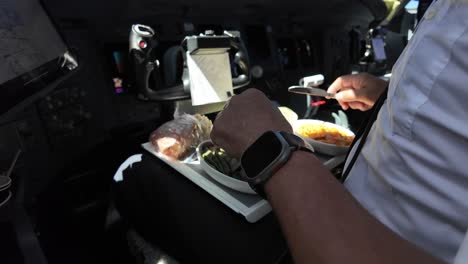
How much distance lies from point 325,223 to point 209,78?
0.64m

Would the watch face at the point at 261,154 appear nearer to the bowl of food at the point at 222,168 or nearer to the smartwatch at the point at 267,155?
the smartwatch at the point at 267,155

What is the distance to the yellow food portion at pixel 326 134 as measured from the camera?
0.80m

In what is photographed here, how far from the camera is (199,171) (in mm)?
680

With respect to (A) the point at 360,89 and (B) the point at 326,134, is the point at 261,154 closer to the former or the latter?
(B) the point at 326,134

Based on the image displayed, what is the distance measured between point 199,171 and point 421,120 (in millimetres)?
488

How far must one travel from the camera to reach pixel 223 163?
2.17ft

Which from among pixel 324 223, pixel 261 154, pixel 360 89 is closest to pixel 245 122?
pixel 261 154

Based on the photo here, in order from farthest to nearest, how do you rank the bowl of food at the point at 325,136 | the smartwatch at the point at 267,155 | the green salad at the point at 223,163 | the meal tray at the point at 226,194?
the bowl of food at the point at 325,136 → the green salad at the point at 223,163 → the meal tray at the point at 226,194 → the smartwatch at the point at 267,155

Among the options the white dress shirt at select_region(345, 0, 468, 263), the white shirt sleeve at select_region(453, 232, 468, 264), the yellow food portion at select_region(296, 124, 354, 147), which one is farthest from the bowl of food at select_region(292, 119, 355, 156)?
the white shirt sleeve at select_region(453, 232, 468, 264)

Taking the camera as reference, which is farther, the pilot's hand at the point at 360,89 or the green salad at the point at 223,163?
the pilot's hand at the point at 360,89

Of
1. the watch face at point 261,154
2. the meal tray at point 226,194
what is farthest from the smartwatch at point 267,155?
the meal tray at point 226,194

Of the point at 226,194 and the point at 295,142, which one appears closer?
the point at 295,142

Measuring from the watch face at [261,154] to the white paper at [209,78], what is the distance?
0.46m

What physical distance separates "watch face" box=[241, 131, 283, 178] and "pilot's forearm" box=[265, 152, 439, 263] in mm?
26
